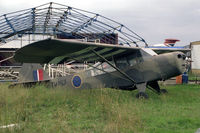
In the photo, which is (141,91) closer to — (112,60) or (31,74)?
(112,60)

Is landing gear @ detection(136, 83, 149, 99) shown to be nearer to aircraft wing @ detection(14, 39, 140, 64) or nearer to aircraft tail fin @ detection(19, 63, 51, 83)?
aircraft wing @ detection(14, 39, 140, 64)

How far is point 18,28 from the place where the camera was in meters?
27.4

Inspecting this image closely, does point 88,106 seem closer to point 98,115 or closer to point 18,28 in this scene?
point 98,115

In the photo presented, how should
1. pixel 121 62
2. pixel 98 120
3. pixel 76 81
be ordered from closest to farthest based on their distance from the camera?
pixel 98 120
pixel 121 62
pixel 76 81

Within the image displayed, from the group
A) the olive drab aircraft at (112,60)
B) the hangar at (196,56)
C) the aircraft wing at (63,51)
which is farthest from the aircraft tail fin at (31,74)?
the hangar at (196,56)

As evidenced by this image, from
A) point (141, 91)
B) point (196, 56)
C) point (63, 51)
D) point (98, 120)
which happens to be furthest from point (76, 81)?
point (196, 56)

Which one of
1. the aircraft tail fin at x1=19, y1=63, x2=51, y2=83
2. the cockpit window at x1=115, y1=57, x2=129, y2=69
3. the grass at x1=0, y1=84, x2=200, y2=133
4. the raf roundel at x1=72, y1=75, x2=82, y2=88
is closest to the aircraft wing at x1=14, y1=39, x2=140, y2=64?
the cockpit window at x1=115, y1=57, x2=129, y2=69

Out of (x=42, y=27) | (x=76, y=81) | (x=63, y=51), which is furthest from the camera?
(x=42, y=27)

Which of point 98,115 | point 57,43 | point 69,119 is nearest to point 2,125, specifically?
point 69,119

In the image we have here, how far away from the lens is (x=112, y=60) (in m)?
10.3

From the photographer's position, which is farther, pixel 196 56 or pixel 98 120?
pixel 196 56

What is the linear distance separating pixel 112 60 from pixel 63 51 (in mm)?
2710

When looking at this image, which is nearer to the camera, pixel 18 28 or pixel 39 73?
pixel 39 73

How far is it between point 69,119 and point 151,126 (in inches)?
71.7
